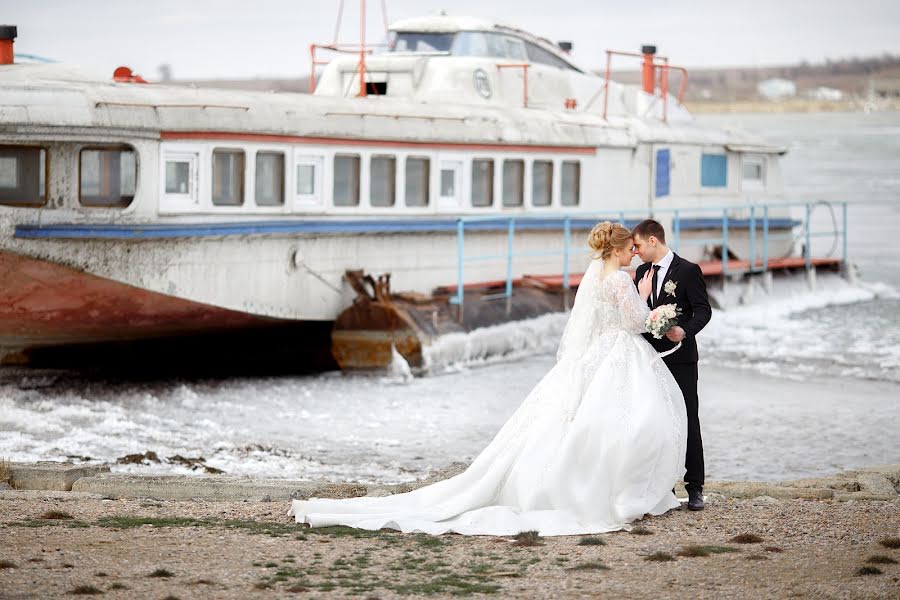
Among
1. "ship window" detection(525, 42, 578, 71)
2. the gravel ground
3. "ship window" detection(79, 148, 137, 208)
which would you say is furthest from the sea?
"ship window" detection(525, 42, 578, 71)

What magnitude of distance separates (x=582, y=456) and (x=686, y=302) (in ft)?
3.69

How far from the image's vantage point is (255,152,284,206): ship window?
48.9 ft

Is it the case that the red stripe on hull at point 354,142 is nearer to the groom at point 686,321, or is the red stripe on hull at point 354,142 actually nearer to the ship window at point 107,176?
the ship window at point 107,176

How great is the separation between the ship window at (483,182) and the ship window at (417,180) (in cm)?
91

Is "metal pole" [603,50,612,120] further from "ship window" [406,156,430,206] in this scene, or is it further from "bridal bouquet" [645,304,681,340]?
"bridal bouquet" [645,304,681,340]

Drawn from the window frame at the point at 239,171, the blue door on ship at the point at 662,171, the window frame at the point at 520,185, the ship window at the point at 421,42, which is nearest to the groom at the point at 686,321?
the window frame at the point at 239,171

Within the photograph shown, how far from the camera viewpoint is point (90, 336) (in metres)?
14.8

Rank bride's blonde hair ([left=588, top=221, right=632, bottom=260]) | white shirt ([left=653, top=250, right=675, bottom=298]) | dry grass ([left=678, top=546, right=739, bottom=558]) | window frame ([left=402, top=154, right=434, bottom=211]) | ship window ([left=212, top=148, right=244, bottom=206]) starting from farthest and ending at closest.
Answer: window frame ([left=402, top=154, right=434, bottom=211]), ship window ([left=212, top=148, right=244, bottom=206]), white shirt ([left=653, top=250, right=675, bottom=298]), bride's blonde hair ([left=588, top=221, right=632, bottom=260]), dry grass ([left=678, top=546, right=739, bottom=558])

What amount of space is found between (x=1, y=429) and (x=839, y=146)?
68.6 m

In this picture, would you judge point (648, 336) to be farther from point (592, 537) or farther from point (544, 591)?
point (544, 591)

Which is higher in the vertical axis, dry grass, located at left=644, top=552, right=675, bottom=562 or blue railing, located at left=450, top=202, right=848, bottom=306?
blue railing, located at left=450, top=202, right=848, bottom=306

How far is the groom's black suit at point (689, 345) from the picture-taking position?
324 inches

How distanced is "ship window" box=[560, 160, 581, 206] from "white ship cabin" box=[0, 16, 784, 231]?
2 cm

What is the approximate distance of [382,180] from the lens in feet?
53.4
